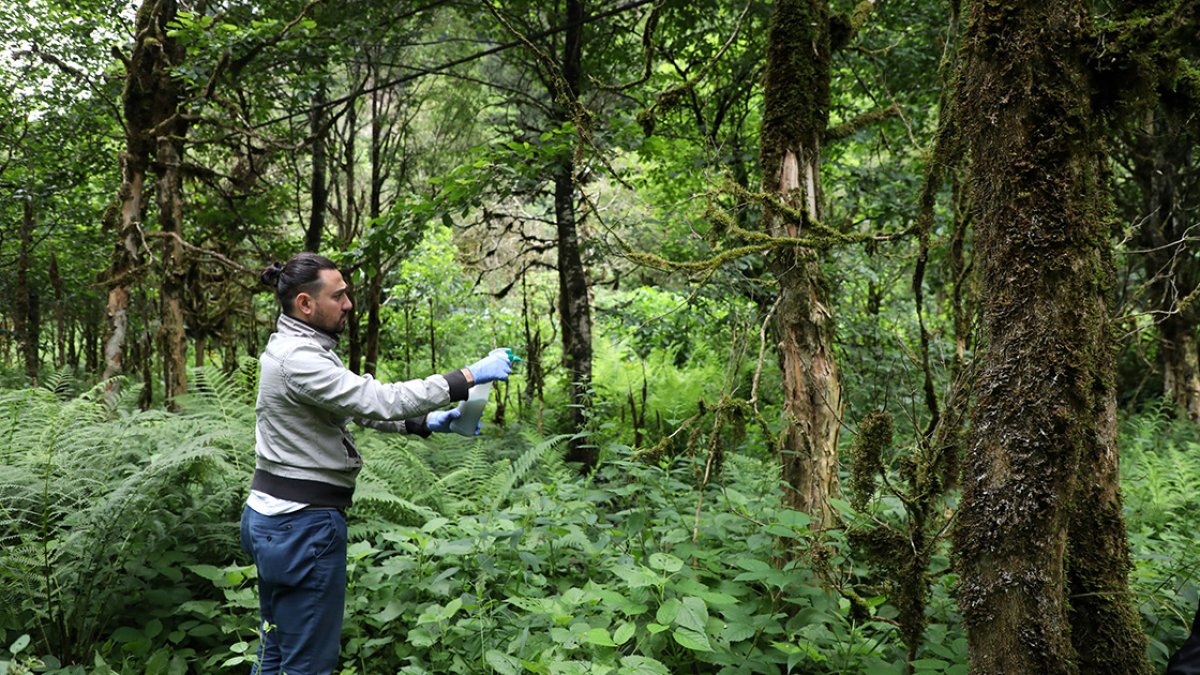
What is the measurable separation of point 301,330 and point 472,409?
0.91 metres

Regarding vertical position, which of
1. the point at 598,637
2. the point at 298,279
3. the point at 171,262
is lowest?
the point at 598,637

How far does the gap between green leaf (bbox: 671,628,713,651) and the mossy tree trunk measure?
896 millimetres

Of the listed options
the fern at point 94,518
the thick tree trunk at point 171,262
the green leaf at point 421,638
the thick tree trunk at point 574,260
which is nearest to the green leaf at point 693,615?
the green leaf at point 421,638

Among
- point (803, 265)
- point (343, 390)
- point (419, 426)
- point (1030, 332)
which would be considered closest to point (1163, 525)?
point (803, 265)

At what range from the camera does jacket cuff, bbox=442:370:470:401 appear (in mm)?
2922

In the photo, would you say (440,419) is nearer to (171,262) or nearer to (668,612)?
(668,612)

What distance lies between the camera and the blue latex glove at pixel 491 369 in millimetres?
3113

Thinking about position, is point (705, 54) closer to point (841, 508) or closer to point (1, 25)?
point (841, 508)

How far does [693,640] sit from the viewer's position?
2361 mm

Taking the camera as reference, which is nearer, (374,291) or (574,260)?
(574,260)

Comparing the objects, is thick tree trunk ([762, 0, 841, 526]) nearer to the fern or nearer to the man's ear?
the man's ear

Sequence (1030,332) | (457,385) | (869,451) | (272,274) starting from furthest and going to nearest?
(272,274) < (457,385) < (869,451) < (1030,332)

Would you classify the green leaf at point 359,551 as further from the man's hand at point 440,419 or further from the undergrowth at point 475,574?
the man's hand at point 440,419

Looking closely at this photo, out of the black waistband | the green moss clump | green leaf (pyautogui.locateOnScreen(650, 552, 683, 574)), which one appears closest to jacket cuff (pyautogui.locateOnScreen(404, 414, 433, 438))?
the black waistband
